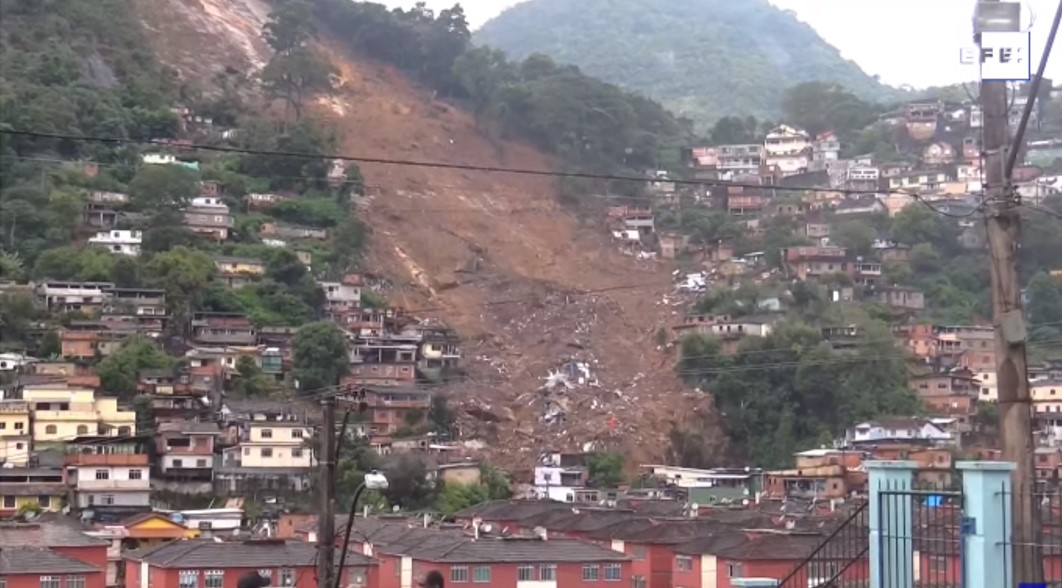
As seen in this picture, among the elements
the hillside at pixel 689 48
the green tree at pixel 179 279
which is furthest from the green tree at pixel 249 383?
the hillside at pixel 689 48

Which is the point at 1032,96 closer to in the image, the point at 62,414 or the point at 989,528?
the point at 989,528

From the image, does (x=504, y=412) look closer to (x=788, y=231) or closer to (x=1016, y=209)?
(x=788, y=231)

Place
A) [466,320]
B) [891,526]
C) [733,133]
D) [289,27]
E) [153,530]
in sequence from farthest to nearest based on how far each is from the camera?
[733,133], [289,27], [466,320], [153,530], [891,526]

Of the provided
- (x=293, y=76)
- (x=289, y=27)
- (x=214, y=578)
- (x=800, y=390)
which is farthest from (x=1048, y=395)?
(x=289, y=27)

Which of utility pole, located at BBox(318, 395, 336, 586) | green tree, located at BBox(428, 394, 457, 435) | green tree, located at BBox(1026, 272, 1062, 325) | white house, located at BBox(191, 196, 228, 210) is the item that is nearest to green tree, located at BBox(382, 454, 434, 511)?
green tree, located at BBox(428, 394, 457, 435)

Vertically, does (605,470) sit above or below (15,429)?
below

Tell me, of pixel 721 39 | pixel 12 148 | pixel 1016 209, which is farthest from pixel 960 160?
pixel 721 39

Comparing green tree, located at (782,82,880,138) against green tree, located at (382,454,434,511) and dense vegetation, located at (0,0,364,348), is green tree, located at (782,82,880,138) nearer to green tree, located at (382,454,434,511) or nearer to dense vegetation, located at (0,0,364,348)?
dense vegetation, located at (0,0,364,348)
